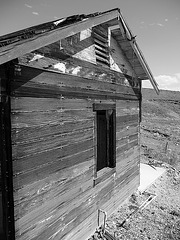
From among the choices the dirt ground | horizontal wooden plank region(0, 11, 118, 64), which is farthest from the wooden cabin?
the dirt ground

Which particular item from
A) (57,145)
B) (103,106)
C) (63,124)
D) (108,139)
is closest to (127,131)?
(108,139)

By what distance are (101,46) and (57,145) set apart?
8.65ft

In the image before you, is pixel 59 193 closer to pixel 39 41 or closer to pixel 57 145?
pixel 57 145

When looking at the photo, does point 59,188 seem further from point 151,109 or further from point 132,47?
point 151,109

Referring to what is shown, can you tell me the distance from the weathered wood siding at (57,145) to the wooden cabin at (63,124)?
14 millimetres

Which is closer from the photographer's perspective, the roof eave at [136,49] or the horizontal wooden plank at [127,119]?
the roof eave at [136,49]

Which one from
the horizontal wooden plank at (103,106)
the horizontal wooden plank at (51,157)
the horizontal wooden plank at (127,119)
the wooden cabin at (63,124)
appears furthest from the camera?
the horizontal wooden plank at (127,119)

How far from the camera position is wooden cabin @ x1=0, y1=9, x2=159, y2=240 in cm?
282

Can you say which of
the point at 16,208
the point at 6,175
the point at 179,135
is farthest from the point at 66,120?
the point at 179,135

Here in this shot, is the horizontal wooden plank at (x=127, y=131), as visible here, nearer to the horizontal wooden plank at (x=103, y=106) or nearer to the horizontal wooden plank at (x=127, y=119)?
the horizontal wooden plank at (x=127, y=119)

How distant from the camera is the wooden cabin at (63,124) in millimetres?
2822

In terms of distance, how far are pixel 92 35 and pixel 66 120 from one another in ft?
6.71

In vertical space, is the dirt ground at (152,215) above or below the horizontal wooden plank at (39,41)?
below

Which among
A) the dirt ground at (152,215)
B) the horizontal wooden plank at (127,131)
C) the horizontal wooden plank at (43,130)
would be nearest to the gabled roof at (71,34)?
the horizontal wooden plank at (43,130)
